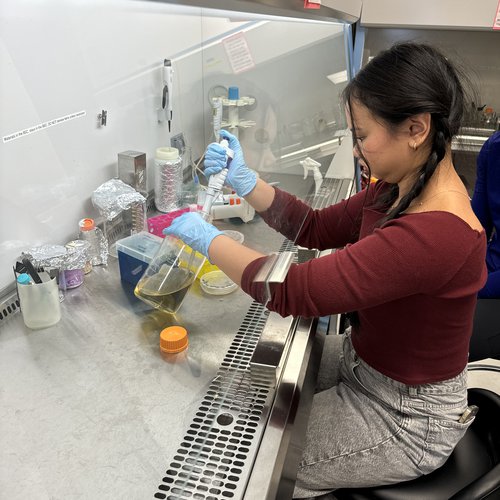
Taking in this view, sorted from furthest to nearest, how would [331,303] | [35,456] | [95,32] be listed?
[95,32] < [331,303] < [35,456]

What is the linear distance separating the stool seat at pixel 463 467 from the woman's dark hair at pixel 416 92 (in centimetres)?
54

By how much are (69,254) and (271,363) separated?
580 millimetres

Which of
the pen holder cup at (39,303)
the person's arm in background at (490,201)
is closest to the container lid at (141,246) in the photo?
the pen holder cup at (39,303)

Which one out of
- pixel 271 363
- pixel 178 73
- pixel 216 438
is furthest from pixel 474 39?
pixel 216 438

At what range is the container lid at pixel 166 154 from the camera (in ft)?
5.31

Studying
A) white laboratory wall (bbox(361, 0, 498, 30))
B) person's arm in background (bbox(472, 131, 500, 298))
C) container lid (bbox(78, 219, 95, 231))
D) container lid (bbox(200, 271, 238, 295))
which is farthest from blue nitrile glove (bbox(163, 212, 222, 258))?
white laboratory wall (bbox(361, 0, 498, 30))

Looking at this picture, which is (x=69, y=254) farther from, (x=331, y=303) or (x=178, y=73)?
(x=178, y=73)

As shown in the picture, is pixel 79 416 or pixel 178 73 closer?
pixel 79 416

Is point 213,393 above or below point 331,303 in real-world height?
below

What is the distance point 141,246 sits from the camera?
4.19 feet

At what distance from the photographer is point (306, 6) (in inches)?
45.3

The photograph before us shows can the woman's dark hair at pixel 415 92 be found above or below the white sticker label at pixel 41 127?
above

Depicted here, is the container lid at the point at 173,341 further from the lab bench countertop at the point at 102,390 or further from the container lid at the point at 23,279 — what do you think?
the container lid at the point at 23,279

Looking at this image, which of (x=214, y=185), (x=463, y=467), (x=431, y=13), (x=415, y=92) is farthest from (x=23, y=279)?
(x=431, y=13)
